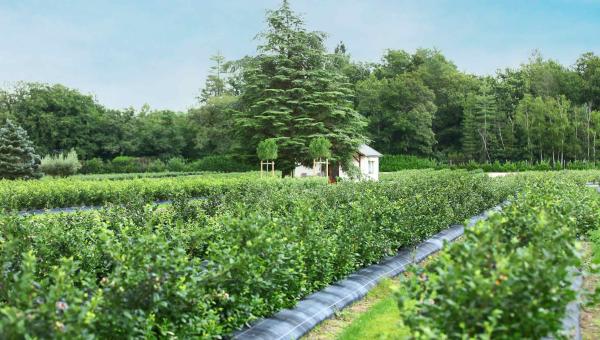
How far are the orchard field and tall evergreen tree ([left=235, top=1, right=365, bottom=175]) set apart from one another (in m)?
18.4

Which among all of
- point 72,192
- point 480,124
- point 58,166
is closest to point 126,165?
point 58,166

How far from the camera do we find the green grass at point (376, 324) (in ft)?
→ 14.7

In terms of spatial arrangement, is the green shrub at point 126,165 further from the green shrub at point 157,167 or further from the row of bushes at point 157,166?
the green shrub at point 157,167

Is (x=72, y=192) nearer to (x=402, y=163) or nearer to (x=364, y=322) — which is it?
(x=364, y=322)

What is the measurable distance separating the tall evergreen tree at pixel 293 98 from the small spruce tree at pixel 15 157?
985 cm

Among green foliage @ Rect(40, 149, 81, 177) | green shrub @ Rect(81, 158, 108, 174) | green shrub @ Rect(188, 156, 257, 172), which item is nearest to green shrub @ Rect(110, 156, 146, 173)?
green shrub @ Rect(81, 158, 108, 174)

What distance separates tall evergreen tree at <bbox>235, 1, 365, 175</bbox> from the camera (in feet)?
85.8

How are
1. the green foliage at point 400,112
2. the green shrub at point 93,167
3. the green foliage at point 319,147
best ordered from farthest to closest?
the green foliage at point 400,112, the green shrub at point 93,167, the green foliage at point 319,147

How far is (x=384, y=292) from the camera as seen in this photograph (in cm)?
591

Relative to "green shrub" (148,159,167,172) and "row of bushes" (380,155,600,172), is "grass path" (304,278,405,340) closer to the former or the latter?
"green shrub" (148,159,167,172)

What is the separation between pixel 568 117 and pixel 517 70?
885 centimetres

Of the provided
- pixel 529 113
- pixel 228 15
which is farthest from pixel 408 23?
pixel 529 113

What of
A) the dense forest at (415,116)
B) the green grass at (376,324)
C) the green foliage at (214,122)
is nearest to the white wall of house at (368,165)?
the dense forest at (415,116)

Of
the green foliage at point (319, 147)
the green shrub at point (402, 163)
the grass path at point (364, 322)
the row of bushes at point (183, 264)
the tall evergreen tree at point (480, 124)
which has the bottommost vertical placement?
the grass path at point (364, 322)
